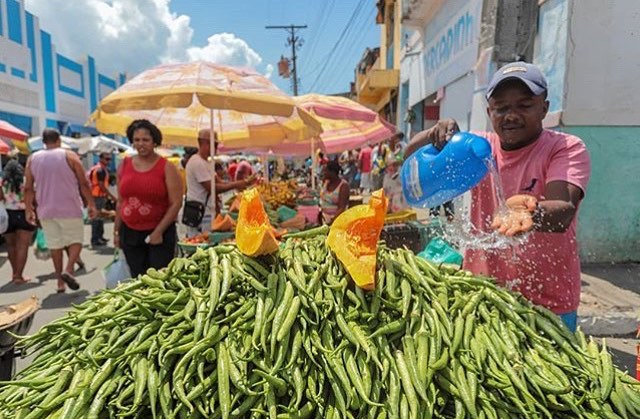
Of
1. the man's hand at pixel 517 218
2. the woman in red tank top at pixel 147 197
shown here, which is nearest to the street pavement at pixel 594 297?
the woman in red tank top at pixel 147 197

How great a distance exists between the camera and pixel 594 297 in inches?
212

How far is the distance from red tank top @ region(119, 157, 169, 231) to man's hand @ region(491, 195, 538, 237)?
3.46 m

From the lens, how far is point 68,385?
1.57 metres

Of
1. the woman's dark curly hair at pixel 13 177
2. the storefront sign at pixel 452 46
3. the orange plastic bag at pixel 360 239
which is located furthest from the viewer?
the storefront sign at pixel 452 46

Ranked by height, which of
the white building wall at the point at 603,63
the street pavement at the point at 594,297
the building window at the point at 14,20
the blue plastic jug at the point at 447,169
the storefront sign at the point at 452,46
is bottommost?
the street pavement at the point at 594,297

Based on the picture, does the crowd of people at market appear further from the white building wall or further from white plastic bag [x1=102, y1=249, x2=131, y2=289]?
the white building wall

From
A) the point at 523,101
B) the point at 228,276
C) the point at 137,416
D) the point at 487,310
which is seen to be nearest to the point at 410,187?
the point at 523,101

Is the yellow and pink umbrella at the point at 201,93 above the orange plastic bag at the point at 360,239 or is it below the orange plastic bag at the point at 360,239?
above

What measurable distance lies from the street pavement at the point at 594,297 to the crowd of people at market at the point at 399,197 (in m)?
0.28

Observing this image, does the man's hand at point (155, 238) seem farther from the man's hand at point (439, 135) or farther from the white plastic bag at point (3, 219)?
the white plastic bag at point (3, 219)

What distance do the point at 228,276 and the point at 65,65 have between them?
28870mm

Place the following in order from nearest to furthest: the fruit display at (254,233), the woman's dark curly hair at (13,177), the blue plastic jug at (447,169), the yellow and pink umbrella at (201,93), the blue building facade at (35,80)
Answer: the fruit display at (254,233) < the blue plastic jug at (447,169) < the yellow and pink umbrella at (201,93) < the woman's dark curly hair at (13,177) < the blue building facade at (35,80)

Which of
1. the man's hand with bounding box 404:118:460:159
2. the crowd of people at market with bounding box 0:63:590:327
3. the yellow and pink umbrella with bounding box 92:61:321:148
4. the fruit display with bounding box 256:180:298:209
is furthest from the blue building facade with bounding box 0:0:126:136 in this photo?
the man's hand with bounding box 404:118:460:159

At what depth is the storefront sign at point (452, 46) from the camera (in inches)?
363
